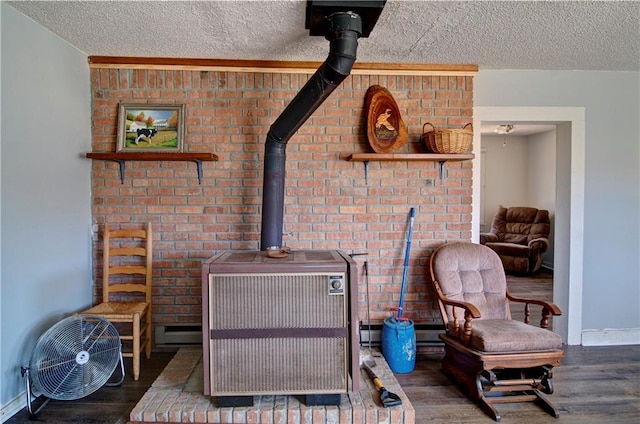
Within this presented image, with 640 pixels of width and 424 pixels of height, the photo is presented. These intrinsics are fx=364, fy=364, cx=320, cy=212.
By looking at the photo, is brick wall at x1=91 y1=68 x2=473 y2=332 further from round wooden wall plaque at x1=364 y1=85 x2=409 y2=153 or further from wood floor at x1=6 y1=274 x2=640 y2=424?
wood floor at x1=6 y1=274 x2=640 y2=424

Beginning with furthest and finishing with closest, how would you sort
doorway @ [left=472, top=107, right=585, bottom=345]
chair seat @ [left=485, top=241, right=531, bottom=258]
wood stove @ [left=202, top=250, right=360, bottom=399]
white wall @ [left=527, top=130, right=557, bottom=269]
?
white wall @ [left=527, top=130, right=557, bottom=269] → chair seat @ [left=485, top=241, right=531, bottom=258] → doorway @ [left=472, top=107, right=585, bottom=345] → wood stove @ [left=202, top=250, right=360, bottom=399]

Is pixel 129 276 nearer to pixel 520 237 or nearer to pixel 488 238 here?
pixel 488 238

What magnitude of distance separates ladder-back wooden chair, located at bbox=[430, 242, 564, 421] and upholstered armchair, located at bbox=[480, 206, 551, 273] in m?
3.50

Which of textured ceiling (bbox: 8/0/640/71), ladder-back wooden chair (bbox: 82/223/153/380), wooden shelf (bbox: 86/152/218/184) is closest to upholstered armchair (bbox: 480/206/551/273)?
textured ceiling (bbox: 8/0/640/71)

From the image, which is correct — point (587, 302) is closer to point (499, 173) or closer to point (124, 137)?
point (124, 137)

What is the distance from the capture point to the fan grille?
6.87 feet

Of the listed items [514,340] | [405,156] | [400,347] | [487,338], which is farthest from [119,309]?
[514,340]

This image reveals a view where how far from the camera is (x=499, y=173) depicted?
23.3 feet

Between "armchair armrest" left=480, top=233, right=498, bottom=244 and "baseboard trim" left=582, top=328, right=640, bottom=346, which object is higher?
"armchair armrest" left=480, top=233, right=498, bottom=244

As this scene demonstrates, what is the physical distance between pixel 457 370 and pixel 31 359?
259cm

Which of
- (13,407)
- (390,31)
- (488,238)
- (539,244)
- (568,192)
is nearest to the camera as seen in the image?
(13,407)

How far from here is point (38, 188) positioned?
2270 millimetres

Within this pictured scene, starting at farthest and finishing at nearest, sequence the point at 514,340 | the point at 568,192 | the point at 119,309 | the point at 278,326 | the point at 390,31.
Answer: the point at 568,192 → the point at 119,309 → the point at 390,31 → the point at 514,340 → the point at 278,326

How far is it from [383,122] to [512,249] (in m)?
4.22
